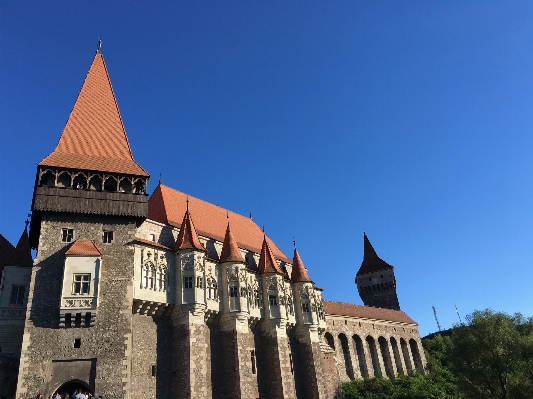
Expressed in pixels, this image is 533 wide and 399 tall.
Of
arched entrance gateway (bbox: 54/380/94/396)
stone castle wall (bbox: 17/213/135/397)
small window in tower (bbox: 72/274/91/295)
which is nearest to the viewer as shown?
stone castle wall (bbox: 17/213/135/397)

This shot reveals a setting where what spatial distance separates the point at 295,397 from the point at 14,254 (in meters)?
18.7

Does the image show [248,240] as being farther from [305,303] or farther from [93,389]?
[93,389]

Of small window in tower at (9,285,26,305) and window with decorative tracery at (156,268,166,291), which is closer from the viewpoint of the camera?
small window in tower at (9,285,26,305)

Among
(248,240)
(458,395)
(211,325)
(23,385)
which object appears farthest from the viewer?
(458,395)

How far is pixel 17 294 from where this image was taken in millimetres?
22172

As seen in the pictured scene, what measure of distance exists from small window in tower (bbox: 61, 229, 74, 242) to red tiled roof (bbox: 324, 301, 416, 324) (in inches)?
956

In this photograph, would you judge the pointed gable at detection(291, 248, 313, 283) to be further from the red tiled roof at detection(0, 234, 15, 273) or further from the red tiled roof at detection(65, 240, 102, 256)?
the red tiled roof at detection(0, 234, 15, 273)

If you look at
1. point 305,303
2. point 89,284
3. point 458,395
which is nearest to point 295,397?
point 305,303

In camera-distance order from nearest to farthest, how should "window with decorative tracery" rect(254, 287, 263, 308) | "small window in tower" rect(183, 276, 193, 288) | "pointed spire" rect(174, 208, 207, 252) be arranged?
"small window in tower" rect(183, 276, 193, 288) → "pointed spire" rect(174, 208, 207, 252) → "window with decorative tracery" rect(254, 287, 263, 308)

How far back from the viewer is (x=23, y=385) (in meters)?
17.9

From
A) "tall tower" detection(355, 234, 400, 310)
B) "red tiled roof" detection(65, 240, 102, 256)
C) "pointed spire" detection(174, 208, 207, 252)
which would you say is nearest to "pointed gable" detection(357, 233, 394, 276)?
"tall tower" detection(355, 234, 400, 310)

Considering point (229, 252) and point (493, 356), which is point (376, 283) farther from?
point (229, 252)

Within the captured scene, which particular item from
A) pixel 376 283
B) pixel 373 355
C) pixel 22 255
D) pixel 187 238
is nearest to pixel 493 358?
pixel 373 355

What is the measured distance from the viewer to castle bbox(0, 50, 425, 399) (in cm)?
1938
